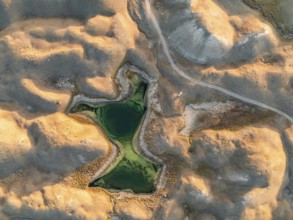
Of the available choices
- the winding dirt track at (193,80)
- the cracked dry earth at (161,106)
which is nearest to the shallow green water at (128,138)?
the cracked dry earth at (161,106)

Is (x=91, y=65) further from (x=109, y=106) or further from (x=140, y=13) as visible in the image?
(x=140, y=13)

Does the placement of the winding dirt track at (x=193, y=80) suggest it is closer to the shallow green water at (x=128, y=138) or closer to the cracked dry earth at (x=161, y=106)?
the cracked dry earth at (x=161, y=106)

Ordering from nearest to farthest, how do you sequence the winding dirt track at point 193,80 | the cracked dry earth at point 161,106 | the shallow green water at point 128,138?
1. the cracked dry earth at point 161,106
2. the winding dirt track at point 193,80
3. the shallow green water at point 128,138

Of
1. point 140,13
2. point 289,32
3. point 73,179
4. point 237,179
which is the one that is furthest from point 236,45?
point 73,179

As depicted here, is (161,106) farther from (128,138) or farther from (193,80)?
(128,138)

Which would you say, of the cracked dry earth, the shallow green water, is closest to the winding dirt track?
the cracked dry earth

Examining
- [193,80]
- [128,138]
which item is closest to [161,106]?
[193,80]
